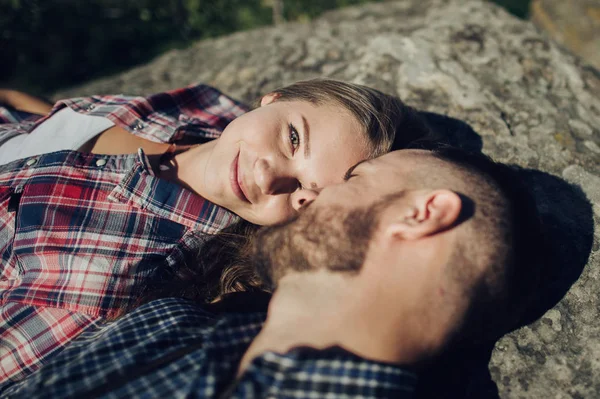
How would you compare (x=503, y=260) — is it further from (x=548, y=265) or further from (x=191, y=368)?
(x=191, y=368)

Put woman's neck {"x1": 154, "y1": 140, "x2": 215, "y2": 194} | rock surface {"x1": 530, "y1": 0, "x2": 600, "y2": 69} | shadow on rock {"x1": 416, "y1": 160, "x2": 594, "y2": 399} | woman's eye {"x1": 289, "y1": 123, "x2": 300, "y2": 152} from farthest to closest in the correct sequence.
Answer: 1. rock surface {"x1": 530, "y1": 0, "x2": 600, "y2": 69}
2. woman's neck {"x1": 154, "y1": 140, "x2": 215, "y2": 194}
3. woman's eye {"x1": 289, "y1": 123, "x2": 300, "y2": 152}
4. shadow on rock {"x1": 416, "y1": 160, "x2": 594, "y2": 399}

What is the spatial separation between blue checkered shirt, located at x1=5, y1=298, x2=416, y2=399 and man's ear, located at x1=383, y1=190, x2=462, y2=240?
492 millimetres

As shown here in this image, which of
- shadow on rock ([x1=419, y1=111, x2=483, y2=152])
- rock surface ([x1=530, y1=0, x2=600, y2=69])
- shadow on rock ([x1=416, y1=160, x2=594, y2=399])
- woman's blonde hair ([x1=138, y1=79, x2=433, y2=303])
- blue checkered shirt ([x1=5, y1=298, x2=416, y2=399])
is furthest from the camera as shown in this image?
rock surface ([x1=530, y1=0, x2=600, y2=69])

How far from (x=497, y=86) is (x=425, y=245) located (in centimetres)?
205

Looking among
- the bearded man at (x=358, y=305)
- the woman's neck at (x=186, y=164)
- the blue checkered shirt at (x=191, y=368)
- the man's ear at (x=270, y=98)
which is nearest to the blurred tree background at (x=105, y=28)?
the woman's neck at (x=186, y=164)

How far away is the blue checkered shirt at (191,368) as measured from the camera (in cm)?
162

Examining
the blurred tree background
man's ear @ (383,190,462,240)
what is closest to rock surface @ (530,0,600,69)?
the blurred tree background

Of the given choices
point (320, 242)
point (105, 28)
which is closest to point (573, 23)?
point (320, 242)

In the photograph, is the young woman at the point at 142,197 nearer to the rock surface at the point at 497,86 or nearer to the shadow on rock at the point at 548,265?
the rock surface at the point at 497,86

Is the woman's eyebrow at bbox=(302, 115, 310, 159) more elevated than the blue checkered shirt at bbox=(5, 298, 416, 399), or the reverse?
the woman's eyebrow at bbox=(302, 115, 310, 159)

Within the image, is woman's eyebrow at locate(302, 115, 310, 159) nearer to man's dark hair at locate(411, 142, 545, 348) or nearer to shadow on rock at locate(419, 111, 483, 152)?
man's dark hair at locate(411, 142, 545, 348)

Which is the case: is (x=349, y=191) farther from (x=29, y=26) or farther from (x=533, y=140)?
(x=29, y=26)

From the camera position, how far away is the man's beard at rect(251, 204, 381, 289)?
5.99 ft

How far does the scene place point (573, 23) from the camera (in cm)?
512
